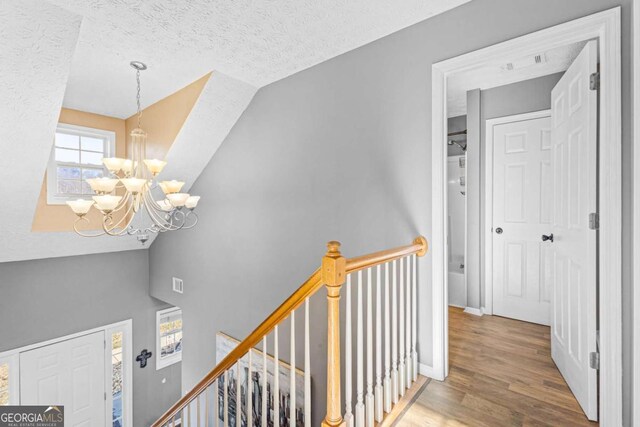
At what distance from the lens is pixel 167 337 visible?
18.0 ft

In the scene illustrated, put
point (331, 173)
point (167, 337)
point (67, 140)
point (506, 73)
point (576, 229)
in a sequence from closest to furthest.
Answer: point (576, 229), point (331, 173), point (506, 73), point (67, 140), point (167, 337)

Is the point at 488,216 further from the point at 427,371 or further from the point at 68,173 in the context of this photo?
the point at 68,173

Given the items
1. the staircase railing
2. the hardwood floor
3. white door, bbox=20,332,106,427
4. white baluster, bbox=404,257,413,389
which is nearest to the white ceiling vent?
the staircase railing

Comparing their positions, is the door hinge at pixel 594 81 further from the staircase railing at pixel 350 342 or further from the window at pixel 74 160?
the window at pixel 74 160

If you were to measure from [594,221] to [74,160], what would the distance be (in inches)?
205

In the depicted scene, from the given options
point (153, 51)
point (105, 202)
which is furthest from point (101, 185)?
point (153, 51)

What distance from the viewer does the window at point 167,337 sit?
17.5 feet

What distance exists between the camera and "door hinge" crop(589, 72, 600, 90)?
5.21 ft

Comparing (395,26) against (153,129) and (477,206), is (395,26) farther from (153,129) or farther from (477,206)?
(153,129)

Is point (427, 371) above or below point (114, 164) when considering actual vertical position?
below

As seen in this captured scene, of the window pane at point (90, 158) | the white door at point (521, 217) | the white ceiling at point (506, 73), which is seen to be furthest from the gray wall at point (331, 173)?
the white door at point (521, 217)

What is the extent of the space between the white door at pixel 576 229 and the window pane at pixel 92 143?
5.08 metres

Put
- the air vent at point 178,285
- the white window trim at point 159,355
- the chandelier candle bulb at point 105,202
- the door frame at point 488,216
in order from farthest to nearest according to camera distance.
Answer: the white window trim at point 159,355, the air vent at point 178,285, the door frame at point 488,216, the chandelier candle bulb at point 105,202

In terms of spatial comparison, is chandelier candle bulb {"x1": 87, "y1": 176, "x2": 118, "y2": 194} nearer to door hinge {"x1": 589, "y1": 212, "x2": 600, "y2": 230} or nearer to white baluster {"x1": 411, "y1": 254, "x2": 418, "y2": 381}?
white baluster {"x1": 411, "y1": 254, "x2": 418, "y2": 381}
